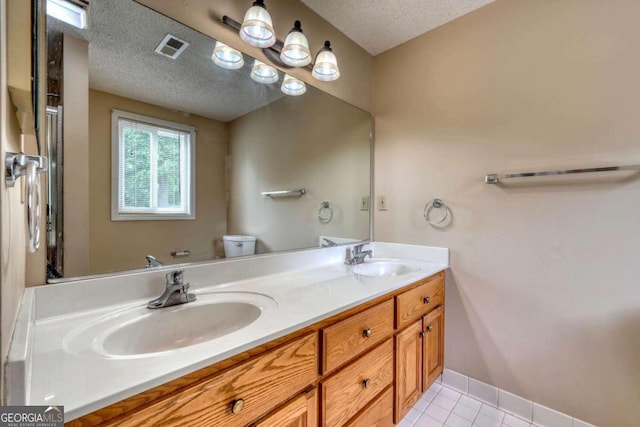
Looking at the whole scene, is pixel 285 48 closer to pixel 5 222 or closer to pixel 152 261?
pixel 152 261

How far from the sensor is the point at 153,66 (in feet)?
3.39

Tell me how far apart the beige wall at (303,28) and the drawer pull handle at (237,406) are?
4.41 ft

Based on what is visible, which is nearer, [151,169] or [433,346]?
[151,169]

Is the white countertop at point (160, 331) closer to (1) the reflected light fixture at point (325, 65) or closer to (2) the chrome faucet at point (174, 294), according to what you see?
(2) the chrome faucet at point (174, 294)

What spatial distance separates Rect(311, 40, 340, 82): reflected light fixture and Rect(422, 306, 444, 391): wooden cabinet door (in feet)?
4.81

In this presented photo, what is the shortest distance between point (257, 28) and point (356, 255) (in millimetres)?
1318

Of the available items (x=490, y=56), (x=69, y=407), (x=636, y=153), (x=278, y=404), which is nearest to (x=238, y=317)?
(x=278, y=404)

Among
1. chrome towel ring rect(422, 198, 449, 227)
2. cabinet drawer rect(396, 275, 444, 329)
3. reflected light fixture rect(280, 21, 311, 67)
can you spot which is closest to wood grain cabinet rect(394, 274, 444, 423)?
cabinet drawer rect(396, 275, 444, 329)

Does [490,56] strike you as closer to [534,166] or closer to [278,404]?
[534,166]

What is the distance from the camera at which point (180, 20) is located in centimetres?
108

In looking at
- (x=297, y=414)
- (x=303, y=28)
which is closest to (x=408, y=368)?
(x=297, y=414)

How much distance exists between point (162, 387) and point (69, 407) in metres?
0.14

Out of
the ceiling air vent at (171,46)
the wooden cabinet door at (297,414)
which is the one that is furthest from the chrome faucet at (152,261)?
the ceiling air vent at (171,46)

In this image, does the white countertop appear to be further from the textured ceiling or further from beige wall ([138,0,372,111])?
beige wall ([138,0,372,111])
